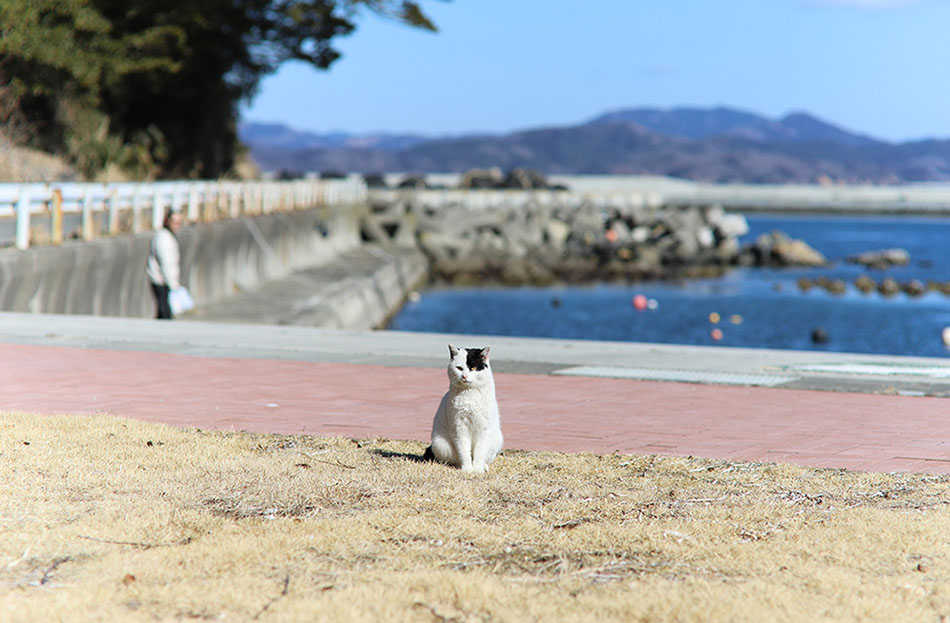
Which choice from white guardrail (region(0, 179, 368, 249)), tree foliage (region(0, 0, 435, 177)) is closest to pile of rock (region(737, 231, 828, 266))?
tree foliage (region(0, 0, 435, 177))

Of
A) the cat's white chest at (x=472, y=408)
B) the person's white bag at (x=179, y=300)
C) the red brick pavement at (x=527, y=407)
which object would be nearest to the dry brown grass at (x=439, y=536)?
the cat's white chest at (x=472, y=408)

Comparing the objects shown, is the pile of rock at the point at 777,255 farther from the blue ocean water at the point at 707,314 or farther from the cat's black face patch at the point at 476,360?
the cat's black face patch at the point at 476,360

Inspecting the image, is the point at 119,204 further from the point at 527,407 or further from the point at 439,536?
the point at 439,536

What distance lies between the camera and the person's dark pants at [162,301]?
14.7 m

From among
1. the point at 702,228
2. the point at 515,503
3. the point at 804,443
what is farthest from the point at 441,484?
the point at 702,228

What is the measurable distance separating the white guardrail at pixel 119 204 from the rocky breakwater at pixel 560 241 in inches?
595

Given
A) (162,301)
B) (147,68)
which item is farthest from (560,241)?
(162,301)

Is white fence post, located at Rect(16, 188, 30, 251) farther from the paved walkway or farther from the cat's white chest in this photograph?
the cat's white chest

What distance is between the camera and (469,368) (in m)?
6.41

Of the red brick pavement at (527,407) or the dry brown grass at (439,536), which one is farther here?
the red brick pavement at (527,407)

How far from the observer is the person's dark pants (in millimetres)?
14680

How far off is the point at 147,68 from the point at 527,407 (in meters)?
25.9

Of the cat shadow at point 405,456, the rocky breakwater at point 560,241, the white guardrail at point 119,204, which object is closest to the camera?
the cat shadow at point 405,456

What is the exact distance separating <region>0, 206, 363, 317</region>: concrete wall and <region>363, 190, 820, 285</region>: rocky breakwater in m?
12.9
